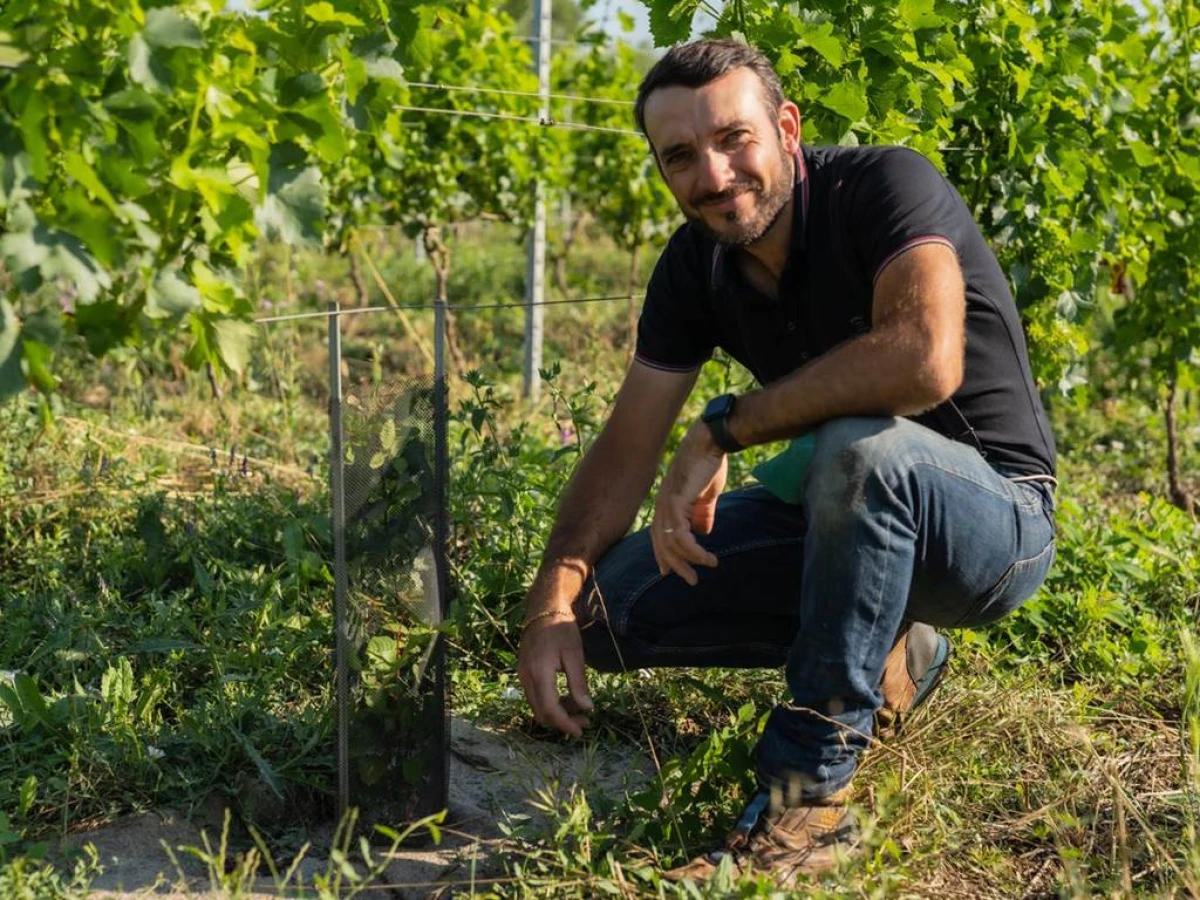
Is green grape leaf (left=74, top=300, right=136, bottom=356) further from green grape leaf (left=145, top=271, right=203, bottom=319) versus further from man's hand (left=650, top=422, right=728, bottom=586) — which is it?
man's hand (left=650, top=422, right=728, bottom=586)

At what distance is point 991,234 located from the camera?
4223mm

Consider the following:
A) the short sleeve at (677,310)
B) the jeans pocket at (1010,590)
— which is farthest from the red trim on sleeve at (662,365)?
the jeans pocket at (1010,590)

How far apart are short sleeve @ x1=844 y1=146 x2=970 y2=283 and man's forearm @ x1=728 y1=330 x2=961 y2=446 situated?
18 cm

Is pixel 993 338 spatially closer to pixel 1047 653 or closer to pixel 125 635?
pixel 1047 653

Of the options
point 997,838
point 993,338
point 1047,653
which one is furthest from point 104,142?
point 1047,653

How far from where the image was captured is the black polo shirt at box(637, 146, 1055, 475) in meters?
2.59

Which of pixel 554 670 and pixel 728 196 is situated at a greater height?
pixel 728 196

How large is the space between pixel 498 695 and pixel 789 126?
1.29 meters

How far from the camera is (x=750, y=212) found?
2672mm

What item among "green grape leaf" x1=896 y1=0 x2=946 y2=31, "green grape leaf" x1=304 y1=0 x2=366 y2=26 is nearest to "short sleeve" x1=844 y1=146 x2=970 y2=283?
"green grape leaf" x1=896 y1=0 x2=946 y2=31

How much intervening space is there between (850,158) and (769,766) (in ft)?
3.54

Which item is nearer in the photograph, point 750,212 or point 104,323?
point 104,323

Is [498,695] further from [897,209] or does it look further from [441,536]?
[897,209]

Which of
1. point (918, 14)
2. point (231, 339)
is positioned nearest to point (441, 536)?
point (231, 339)
